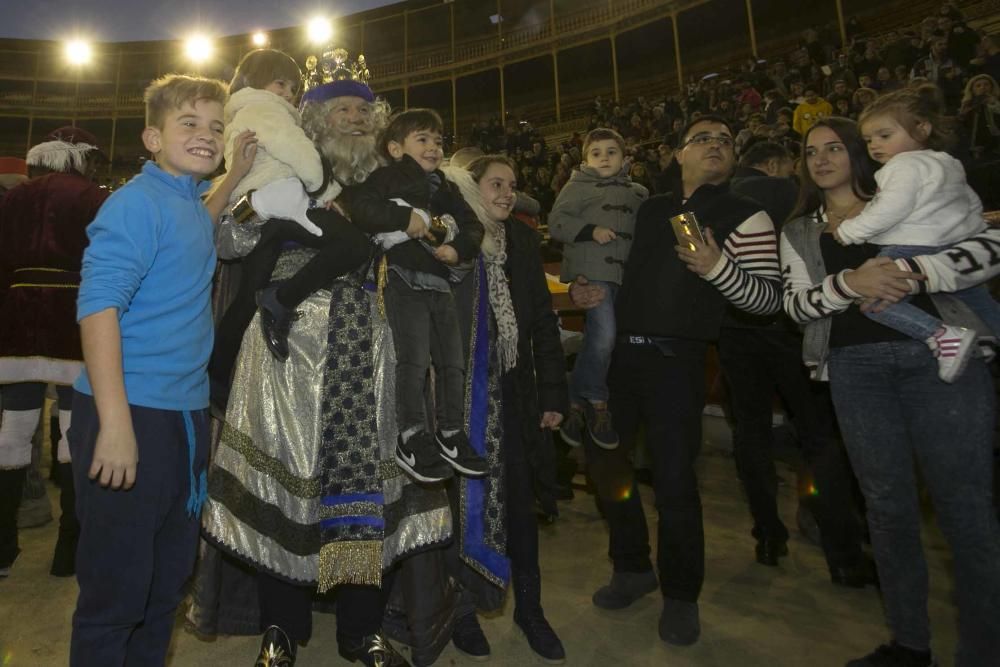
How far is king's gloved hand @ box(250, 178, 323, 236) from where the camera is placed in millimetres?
1975

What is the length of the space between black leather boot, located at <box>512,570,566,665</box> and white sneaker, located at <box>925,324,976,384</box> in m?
1.60

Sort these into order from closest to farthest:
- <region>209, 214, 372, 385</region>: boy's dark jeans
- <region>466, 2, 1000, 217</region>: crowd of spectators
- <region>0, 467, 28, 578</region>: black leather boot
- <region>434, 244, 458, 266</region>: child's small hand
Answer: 1. <region>209, 214, 372, 385</region>: boy's dark jeans
2. <region>434, 244, 458, 266</region>: child's small hand
3. <region>0, 467, 28, 578</region>: black leather boot
4. <region>466, 2, 1000, 217</region>: crowd of spectators

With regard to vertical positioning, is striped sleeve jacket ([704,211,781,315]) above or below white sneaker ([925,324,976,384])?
above

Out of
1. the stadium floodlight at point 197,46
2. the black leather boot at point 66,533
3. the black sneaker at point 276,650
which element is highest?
the stadium floodlight at point 197,46

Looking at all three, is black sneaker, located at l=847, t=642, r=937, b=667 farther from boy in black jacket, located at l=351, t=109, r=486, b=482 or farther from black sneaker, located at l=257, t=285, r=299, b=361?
black sneaker, located at l=257, t=285, r=299, b=361

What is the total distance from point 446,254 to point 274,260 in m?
0.57

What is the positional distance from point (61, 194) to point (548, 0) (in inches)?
879

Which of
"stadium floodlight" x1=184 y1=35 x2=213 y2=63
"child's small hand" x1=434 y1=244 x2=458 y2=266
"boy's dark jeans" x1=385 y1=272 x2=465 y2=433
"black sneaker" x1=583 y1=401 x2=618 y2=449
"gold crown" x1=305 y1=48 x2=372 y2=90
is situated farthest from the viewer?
"stadium floodlight" x1=184 y1=35 x2=213 y2=63

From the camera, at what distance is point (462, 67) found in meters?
22.8

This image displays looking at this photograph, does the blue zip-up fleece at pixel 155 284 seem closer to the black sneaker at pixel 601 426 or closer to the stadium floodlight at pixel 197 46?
the black sneaker at pixel 601 426

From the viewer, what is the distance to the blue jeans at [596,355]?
9.84ft

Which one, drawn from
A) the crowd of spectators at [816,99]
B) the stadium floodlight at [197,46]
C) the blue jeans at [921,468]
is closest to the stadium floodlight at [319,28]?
the stadium floodlight at [197,46]

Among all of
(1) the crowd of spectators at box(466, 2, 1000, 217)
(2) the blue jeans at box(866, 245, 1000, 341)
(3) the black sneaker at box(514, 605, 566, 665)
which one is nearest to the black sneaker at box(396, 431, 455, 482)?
(3) the black sneaker at box(514, 605, 566, 665)

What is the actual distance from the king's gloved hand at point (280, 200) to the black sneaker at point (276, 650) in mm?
1371
